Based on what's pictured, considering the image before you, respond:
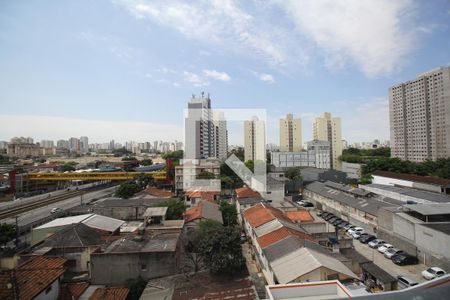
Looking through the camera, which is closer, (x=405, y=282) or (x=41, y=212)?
(x=405, y=282)

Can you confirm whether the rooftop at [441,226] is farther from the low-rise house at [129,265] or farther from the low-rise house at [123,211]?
the low-rise house at [123,211]

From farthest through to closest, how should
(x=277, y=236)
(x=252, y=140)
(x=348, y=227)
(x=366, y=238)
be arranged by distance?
(x=252, y=140), (x=348, y=227), (x=366, y=238), (x=277, y=236)

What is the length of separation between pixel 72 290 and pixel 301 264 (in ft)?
19.7

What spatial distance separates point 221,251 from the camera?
7352 mm

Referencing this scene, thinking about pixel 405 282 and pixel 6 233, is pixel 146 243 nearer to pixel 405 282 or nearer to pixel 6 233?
pixel 6 233

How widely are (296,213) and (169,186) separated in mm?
16305

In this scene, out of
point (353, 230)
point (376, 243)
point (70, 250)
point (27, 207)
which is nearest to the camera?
point (70, 250)

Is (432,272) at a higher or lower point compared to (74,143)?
lower

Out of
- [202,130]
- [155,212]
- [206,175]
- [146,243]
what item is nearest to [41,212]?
[155,212]

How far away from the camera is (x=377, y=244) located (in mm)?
10453

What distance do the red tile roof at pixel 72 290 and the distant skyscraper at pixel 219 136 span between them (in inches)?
Answer: 1443

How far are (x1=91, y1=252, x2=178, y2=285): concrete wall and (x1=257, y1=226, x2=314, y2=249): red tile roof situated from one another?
3117mm

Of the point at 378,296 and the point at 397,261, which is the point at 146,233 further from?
the point at 397,261

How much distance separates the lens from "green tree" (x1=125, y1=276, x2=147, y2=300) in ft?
21.8
